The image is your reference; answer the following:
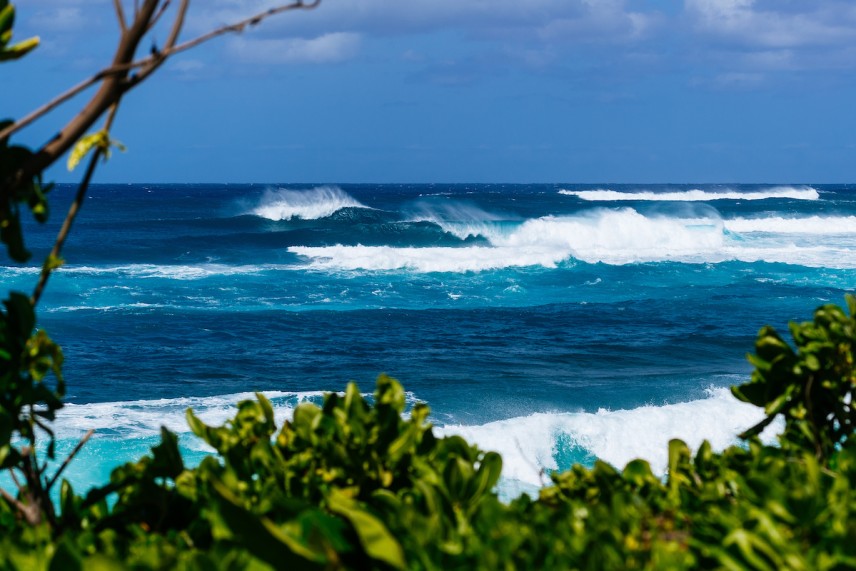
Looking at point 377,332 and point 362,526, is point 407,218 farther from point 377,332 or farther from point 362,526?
point 362,526

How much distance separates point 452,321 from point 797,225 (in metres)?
31.1

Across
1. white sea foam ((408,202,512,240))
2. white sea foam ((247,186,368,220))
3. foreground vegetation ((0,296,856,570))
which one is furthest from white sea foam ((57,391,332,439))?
white sea foam ((247,186,368,220))

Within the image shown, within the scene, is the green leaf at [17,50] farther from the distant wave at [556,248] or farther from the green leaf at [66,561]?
the distant wave at [556,248]

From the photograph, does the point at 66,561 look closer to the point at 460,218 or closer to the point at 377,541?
the point at 377,541

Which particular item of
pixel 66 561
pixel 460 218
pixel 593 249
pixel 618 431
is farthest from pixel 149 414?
pixel 460 218

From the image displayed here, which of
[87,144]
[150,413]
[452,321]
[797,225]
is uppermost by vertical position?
[87,144]

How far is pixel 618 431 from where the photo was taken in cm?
883

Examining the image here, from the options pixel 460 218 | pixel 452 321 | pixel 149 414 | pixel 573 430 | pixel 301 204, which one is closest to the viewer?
pixel 573 430

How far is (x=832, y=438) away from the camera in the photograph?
2.65 m

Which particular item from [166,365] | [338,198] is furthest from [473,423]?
[338,198]

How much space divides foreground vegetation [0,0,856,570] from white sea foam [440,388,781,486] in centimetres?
585

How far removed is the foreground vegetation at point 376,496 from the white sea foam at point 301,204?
39590 millimetres

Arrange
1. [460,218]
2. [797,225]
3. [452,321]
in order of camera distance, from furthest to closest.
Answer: [797,225]
[460,218]
[452,321]

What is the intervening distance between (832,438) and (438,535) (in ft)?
5.02
